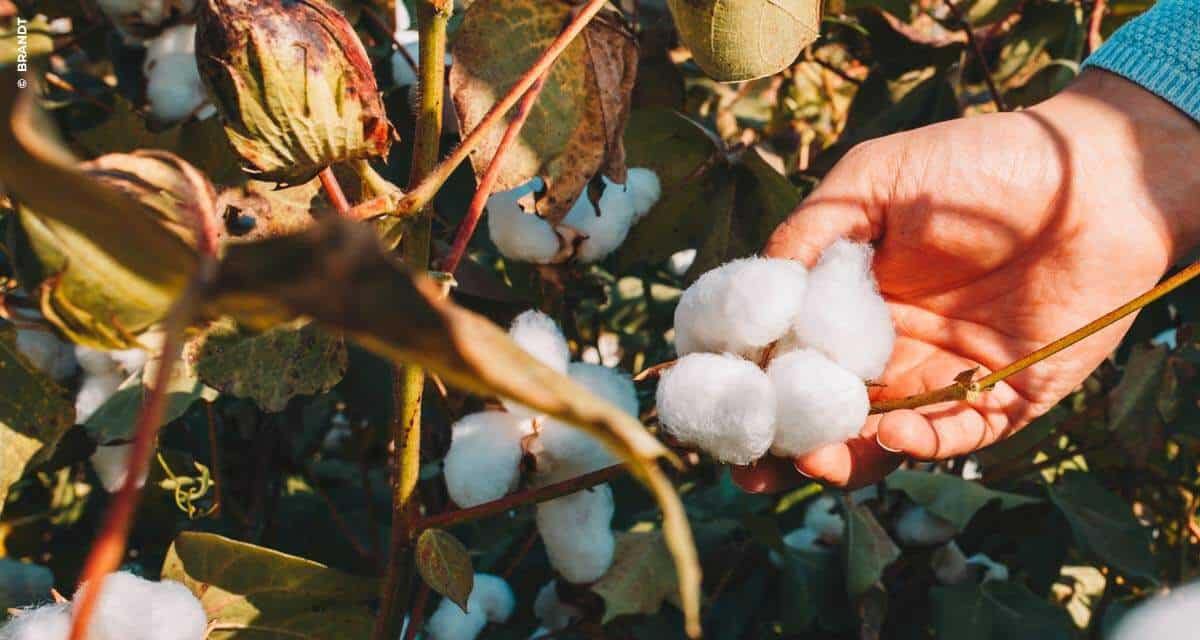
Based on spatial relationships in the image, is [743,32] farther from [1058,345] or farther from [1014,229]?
[1014,229]

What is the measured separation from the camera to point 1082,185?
1.16m

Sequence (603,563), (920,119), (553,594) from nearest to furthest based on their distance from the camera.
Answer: (603,563), (553,594), (920,119)

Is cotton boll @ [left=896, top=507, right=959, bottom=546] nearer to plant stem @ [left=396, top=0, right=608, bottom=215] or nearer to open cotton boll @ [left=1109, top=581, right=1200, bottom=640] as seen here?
plant stem @ [left=396, top=0, right=608, bottom=215]

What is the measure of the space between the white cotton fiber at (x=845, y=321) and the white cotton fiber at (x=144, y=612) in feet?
1.77

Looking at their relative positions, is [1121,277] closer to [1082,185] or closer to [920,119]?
[1082,185]

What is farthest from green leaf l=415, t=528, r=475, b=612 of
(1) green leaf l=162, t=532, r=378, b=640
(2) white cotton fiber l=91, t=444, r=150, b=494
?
(2) white cotton fiber l=91, t=444, r=150, b=494

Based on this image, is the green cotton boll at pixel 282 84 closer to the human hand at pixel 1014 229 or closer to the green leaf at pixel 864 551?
the human hand at pixel 1014 229

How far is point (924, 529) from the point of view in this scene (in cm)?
138

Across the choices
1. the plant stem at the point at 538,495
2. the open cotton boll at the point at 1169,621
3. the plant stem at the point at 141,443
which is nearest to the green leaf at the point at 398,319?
the plant stem at the point at 141,443

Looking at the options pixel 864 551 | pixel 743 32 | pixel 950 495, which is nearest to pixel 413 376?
pixel 743 32

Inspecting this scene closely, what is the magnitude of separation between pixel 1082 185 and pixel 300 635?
0.92m

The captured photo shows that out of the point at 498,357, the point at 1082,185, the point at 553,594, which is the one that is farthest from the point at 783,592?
the point at 498,357

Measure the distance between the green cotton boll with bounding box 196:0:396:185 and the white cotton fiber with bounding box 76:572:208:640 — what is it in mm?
334

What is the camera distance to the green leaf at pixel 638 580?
1.12m
